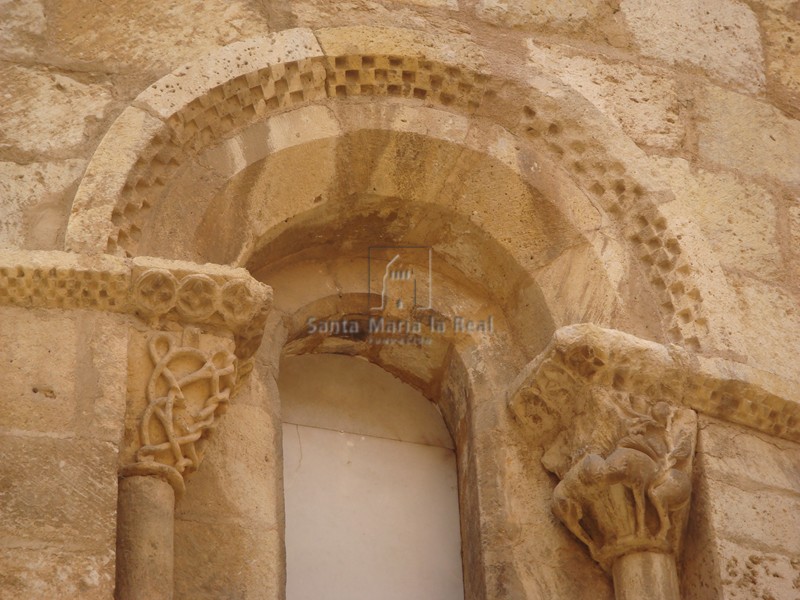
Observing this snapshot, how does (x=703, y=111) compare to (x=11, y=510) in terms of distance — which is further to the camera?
(x=703, y=111)

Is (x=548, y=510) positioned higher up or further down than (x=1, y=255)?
further down

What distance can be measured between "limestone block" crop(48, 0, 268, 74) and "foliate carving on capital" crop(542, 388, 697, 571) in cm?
200

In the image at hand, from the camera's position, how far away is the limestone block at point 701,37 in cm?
684

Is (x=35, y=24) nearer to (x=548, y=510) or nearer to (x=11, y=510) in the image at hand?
(x=11, y=510)

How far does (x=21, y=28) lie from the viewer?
6000 millimetres

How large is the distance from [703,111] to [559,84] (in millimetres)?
702

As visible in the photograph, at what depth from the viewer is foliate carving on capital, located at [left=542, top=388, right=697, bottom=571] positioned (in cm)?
541

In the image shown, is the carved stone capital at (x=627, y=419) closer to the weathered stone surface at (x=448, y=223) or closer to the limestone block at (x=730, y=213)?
the weathered stone surface at (x=448, y=223)

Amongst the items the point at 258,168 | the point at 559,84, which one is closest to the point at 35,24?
the point at 258,168

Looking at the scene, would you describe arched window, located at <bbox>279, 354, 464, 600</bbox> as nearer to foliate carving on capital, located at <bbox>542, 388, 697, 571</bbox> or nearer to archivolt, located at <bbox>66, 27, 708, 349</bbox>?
foliate carving on capital, located at <bbox>542, 388, 697, 571</bbox>

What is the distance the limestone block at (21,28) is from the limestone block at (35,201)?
0.56 m

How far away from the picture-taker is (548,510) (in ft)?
18.9

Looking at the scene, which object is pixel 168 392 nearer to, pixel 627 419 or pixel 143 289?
pixel 143 289

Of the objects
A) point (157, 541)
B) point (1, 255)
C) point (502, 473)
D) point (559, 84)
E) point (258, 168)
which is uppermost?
point (559, 84)
